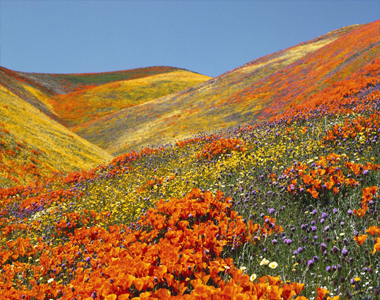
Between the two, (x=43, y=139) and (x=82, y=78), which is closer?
(x=43, y=139)

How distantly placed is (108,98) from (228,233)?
7385 centimetres

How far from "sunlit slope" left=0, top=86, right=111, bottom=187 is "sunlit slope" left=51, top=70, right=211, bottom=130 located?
32.0m

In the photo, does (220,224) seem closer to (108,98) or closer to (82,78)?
(108,98)

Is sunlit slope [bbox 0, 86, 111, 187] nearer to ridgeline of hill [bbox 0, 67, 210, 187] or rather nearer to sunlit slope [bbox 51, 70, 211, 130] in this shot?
ridgeline of hill [bbox 0, 67, 210, 187]

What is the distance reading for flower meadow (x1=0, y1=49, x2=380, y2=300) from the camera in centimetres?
275

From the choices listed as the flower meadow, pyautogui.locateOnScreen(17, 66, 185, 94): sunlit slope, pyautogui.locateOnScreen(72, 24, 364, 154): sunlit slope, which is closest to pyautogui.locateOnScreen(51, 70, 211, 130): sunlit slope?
pyautogui.locateOnScreen(72, 24, 364, 154): sunlit slope

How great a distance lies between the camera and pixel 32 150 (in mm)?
19734

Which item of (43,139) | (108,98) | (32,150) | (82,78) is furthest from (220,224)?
(82,78)

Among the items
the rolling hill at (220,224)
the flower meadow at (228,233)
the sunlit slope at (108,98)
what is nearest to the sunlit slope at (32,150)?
the rolling hill at (220,224)

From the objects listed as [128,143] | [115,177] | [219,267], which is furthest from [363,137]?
[128,143]

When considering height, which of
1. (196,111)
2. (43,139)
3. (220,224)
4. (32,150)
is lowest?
(220,224)

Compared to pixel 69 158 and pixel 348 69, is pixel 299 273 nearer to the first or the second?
pixel 69 158

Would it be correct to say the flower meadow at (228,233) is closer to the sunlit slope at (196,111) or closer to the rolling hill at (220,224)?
the rolling hill at (220,224)

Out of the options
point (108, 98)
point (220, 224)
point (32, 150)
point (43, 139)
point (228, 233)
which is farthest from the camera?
point (108, 98)
